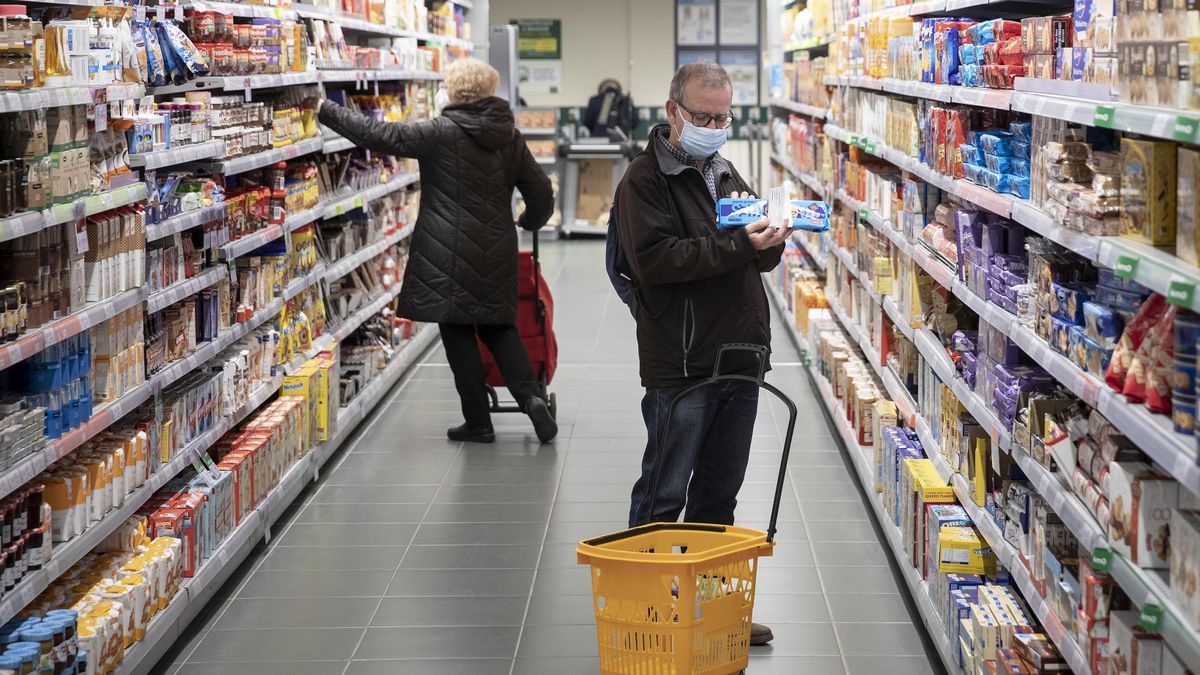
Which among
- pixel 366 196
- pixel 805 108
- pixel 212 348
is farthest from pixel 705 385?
pixel 805 108

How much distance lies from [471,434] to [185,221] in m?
2.65

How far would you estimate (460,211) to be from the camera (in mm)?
6812

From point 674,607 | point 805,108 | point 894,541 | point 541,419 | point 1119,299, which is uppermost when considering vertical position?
point 805,108

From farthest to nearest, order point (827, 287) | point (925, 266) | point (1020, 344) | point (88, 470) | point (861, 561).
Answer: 1. point (827, 287)
2. point (861, 561)
3. point (925, 266)
4. point (88, 470)
5. point (1020, 344)

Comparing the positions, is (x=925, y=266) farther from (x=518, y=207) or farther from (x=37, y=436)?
(x=518, y=207)

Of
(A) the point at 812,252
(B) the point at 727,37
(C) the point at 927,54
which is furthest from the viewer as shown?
(B) the point at 727,37

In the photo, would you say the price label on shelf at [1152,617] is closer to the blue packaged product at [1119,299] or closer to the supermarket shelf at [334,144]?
the blue packaged product at [1119,299]

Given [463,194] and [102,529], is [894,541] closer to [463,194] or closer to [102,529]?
[102,529]

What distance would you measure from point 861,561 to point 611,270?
5.67 feet

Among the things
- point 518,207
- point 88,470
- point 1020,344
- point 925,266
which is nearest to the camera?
point 1020,344

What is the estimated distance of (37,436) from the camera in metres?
3.62

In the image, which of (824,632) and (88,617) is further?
(824,632)

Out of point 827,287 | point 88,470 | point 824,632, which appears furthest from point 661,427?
point 827,287

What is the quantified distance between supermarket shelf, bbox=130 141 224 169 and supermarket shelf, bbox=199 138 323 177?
0.17 ft
